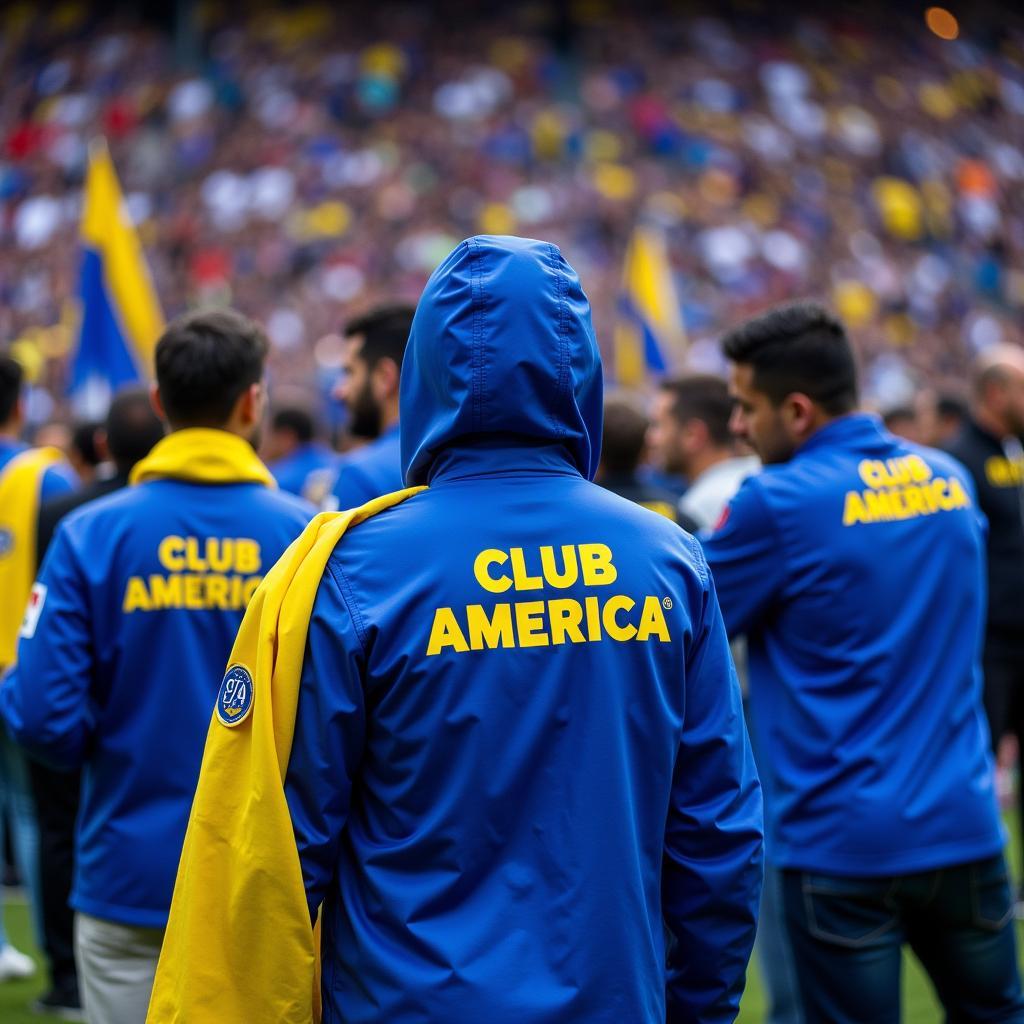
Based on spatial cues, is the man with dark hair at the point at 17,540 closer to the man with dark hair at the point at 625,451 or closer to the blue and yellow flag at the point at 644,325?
the man with dark hair at the point at 625,451

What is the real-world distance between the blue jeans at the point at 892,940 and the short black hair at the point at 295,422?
5.59 m

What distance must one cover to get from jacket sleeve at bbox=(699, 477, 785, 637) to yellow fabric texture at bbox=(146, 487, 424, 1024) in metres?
1.30

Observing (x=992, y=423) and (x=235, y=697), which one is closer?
(x=235, y=697)

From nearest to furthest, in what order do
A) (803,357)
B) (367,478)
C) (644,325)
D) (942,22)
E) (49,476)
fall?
(803,357), (367,478), (49,476), (644,325), (942,22)

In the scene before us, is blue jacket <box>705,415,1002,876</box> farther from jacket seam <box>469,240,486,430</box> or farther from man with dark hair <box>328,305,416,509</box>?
man with dark hair <box>328,305,416,509</box>

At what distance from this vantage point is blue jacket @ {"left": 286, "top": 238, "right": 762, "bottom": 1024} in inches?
80.7

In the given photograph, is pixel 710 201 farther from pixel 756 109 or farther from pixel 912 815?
pixel 912 815

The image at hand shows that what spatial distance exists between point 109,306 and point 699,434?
461 centimetres

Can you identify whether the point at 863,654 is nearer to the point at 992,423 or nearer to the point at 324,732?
the point at 324,732

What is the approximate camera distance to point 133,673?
3305 millimetres

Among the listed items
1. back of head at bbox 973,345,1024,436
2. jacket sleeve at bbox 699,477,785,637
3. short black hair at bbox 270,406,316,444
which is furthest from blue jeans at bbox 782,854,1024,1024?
short black hair at bbox 270,406,316,444

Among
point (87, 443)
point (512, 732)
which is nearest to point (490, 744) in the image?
point (512, 732)

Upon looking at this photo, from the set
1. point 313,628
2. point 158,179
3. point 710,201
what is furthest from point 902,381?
point 313,628

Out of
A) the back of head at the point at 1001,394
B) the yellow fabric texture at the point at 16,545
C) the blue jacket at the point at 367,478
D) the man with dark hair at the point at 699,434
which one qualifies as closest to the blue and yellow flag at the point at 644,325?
the back of head at the point at 1001,394
